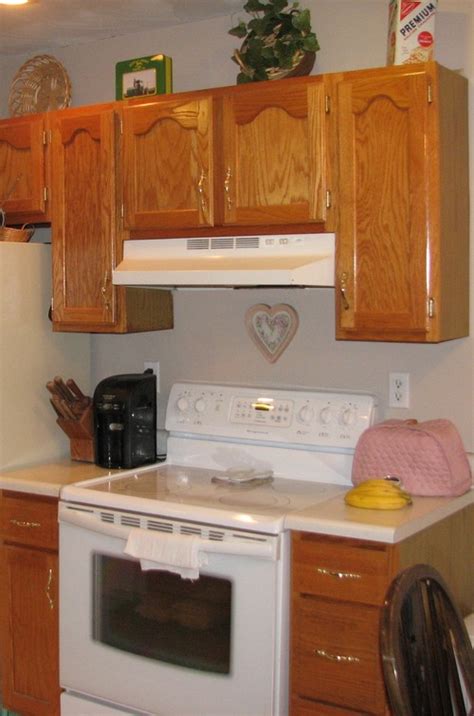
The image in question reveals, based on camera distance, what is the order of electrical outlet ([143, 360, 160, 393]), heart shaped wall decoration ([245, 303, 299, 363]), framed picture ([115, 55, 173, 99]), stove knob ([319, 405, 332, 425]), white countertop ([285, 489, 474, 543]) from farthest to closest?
electrical outlet ([143, 360, 160, 393])
framed picture ([115, 55, 173, 99])
heart shaped wall decoration ([245, 303, 299, 363])
stove knob ([319, 405, 332, 425])
white countertop ([285, 489, 474, 543])

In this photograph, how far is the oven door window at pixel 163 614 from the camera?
2482 mm

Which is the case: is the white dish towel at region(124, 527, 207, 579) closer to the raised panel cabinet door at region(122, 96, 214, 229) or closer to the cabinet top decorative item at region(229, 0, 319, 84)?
the raised panel cabinet door at region(122, 96, 214, 229)

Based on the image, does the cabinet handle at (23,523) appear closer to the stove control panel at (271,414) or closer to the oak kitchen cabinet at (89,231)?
the stove control panel at (271,414)

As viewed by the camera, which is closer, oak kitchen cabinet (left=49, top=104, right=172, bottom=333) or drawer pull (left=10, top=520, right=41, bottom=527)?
drawer pull (left=10, top=520, right=41, bottom=527)

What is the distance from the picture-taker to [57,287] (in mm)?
3205

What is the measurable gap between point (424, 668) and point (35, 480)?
156 cm

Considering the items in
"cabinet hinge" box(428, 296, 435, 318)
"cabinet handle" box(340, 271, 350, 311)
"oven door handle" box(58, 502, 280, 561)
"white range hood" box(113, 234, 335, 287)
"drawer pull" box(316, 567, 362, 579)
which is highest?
"white range hood" box(113, 234, 335, 287)

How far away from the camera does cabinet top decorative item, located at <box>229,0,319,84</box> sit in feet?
9.13

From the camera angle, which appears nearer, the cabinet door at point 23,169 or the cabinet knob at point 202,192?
the cabinet knob at point 202,192

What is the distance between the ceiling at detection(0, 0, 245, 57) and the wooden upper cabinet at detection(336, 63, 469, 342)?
77cm

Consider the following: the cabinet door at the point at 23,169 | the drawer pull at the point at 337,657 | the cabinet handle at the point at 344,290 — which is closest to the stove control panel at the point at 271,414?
the cabinet handle at the point at 344,290

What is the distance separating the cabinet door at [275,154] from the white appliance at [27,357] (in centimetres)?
81

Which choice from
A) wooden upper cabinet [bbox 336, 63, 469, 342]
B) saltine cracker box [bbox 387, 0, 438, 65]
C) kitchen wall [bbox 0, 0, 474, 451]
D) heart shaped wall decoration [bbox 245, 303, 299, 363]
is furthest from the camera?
heart shaped wall decoration [bbox 245, 303, 299, 363]

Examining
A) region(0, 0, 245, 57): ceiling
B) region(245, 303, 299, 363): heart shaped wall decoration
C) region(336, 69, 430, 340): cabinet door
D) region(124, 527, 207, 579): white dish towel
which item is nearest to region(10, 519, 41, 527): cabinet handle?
region(124, 527, 207, 579): white dish towel
